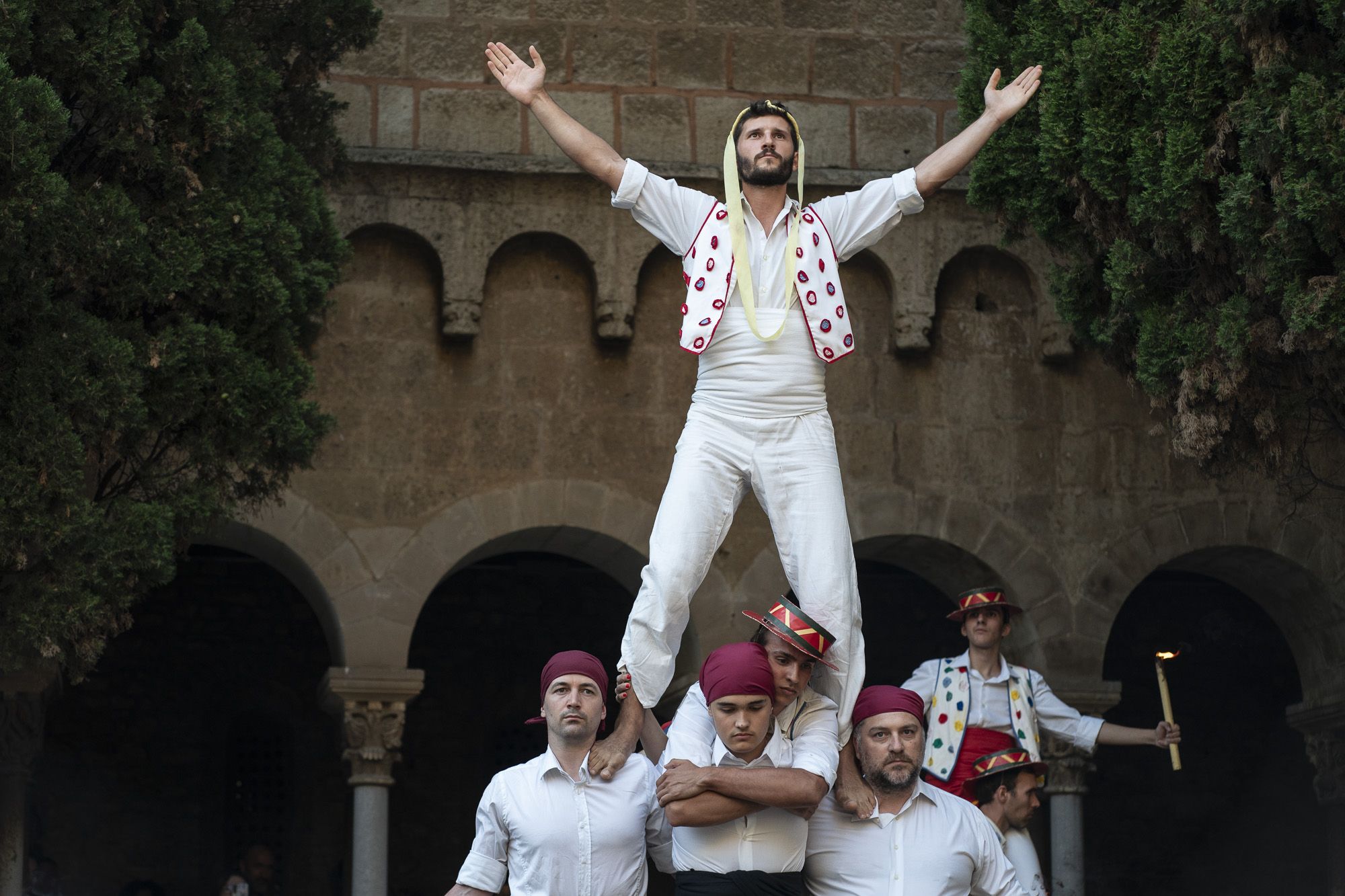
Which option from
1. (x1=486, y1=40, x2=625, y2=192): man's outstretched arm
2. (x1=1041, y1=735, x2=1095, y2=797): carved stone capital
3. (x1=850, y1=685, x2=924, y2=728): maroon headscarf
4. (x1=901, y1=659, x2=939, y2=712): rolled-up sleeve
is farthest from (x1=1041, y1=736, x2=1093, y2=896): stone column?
(x1=486, y1=40, x2=625, y2=192): man's outstretched arm

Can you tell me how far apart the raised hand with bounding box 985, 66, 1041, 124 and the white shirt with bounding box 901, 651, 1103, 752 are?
2097 millimetres

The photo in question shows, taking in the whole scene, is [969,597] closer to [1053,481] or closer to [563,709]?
[563,709]

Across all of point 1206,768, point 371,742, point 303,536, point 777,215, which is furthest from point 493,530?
point 1206,768

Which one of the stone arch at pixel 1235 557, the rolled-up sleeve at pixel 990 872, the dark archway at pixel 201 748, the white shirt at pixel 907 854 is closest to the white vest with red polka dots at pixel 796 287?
the white shirt at pixel 907 854

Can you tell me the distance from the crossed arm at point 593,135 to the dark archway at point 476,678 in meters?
7.41

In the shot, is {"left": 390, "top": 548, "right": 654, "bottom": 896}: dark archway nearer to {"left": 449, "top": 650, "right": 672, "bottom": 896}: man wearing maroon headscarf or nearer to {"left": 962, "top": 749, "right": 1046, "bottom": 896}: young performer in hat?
{"left": 962, "top": 749, "right": 1046, "bottom": 896}: young performer in hat

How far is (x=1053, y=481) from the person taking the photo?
10.2 m

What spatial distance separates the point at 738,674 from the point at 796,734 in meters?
0.32

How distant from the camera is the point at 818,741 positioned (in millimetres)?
4973

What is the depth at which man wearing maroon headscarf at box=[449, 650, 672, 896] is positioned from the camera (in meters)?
4.92

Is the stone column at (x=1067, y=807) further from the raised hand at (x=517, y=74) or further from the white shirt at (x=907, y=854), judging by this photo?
the raised hand at (x=517, y=74)

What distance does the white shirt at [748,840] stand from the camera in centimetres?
485

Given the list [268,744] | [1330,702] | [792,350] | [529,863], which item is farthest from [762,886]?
[268,744]

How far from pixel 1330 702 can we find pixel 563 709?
250 inches
